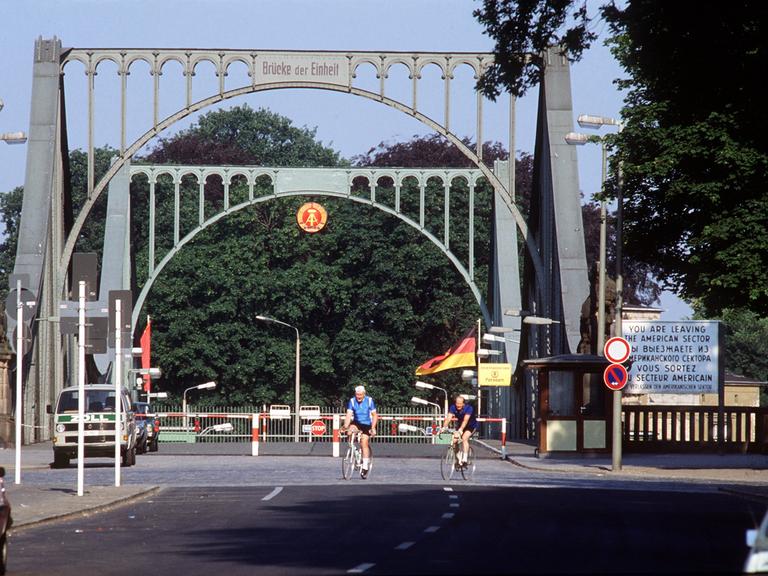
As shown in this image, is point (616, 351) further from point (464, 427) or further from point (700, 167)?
point (464, 427)

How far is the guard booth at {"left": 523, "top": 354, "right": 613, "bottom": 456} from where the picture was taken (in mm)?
44312

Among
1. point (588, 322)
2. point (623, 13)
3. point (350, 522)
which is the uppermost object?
point (623, 13)

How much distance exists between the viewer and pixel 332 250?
88500 millimetres

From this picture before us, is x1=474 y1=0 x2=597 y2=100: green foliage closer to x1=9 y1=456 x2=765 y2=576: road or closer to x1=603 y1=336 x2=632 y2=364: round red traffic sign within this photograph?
x1=9 y1=456 x2=765 y2=576: road

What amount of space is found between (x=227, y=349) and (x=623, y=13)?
6173cm

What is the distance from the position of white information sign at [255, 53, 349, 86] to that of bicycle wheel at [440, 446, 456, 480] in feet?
62.0

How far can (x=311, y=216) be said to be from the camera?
73.7 metres

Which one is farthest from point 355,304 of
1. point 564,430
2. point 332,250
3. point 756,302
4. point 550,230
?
point 756,302

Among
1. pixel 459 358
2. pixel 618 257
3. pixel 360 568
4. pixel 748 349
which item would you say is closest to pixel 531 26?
pixel 360 568

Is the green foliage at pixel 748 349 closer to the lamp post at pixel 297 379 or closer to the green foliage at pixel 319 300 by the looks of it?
the green foliage at pixel 319 300

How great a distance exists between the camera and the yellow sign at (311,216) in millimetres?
73188

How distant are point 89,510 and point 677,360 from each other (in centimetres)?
2738

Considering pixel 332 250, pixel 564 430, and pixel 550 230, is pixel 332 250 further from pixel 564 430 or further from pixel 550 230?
pixel 564 430

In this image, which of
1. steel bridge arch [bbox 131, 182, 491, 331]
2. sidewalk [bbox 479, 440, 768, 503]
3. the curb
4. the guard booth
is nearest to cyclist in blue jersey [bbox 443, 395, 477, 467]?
sidewalk [bbox 479, 440, 768, 503]
